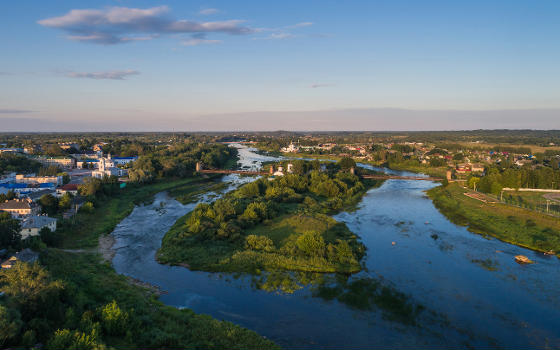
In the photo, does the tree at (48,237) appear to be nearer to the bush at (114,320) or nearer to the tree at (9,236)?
the tree at (9,236)

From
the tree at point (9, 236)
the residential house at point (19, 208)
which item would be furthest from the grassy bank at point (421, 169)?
the tree at point (9, 236)

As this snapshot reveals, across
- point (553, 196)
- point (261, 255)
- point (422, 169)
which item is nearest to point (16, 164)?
point (261, 255)

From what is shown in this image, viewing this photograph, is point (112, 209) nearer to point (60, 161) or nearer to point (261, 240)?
point (261, 240)

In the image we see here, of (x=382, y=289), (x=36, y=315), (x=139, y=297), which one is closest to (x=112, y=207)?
(x=139, y=297)

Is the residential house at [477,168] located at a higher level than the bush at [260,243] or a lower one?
higher

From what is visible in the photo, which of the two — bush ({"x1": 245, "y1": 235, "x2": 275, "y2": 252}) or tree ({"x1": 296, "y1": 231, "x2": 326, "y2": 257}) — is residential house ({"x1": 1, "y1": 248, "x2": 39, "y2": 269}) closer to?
bush ({"x1": 245, "y1": 235, "x2": 275, "y2": 252})

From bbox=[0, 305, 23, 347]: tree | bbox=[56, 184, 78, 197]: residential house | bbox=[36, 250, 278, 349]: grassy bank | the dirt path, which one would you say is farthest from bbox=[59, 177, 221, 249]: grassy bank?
the dirt path

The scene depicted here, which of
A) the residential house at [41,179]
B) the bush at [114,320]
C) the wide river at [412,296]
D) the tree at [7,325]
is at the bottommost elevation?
the wide river at [412,296]
